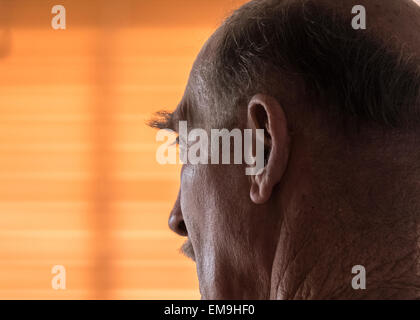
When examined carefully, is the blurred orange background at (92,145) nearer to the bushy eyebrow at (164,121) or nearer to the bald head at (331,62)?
the bushy eyebrow at (164,121)

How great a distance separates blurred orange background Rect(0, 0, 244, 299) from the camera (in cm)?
273

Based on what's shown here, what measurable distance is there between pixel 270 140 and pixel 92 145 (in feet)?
7.35

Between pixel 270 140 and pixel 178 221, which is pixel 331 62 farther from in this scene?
pixel 178 221

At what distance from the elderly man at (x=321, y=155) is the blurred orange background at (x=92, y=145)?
202cm

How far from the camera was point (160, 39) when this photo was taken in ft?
9.07

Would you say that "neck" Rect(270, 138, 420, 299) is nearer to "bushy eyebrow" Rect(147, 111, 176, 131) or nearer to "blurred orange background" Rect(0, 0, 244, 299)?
"bushy eyebrow" Rect(147, 111, 176, 131)

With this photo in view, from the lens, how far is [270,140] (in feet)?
2.18

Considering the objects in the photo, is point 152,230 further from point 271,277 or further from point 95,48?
point 271,277

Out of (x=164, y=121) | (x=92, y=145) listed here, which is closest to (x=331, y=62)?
(x=164, y=121)

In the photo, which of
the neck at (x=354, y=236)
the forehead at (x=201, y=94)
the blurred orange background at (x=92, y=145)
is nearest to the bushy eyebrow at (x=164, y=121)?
the forehead at (x=201, y=94)

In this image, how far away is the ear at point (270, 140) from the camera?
0.65m

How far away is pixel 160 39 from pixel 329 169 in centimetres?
225

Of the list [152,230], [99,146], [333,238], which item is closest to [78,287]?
[152,230]

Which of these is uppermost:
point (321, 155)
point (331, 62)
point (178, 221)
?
point (331, 62)
